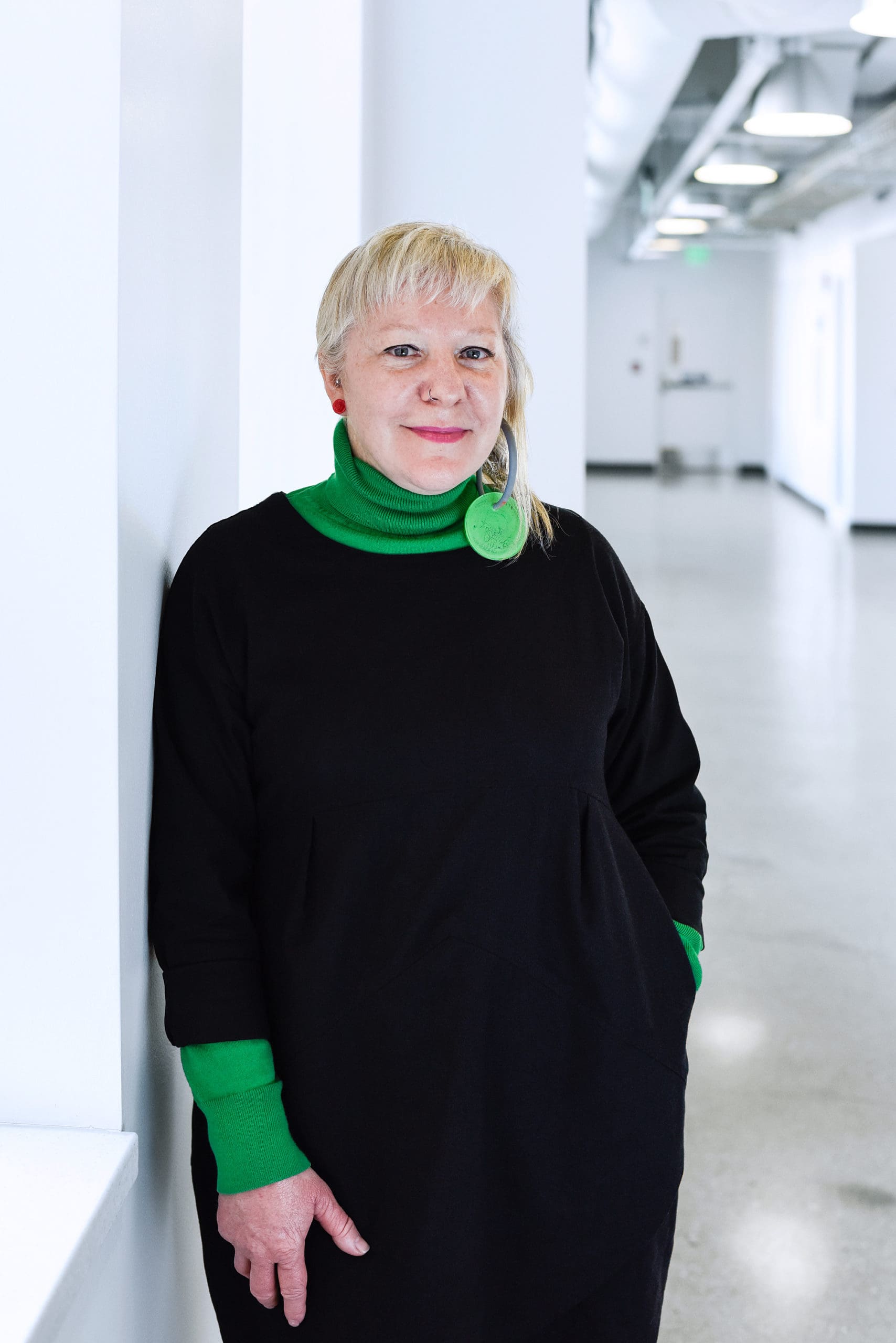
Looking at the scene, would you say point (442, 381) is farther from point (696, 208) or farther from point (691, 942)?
point (696, 208)

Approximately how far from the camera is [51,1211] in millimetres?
1071

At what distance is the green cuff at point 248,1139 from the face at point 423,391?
638 millimetres

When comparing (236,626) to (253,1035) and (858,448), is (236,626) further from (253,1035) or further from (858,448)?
(858,448)

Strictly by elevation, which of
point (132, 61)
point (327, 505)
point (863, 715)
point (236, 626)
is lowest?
point (863, 715)

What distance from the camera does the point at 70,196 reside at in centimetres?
111

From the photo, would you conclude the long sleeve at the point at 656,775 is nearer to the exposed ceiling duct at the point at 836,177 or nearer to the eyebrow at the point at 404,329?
the eyebrow at the point at 404,329

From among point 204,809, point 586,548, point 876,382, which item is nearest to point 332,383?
point 586,548

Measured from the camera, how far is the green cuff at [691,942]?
150cm

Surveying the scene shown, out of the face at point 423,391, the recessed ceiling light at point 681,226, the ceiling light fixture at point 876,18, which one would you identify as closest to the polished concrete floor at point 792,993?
the face at point 423,391

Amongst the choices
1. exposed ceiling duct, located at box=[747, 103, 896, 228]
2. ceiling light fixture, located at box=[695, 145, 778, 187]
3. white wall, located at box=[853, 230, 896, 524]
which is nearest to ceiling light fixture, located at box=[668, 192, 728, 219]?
exposed ceiling duct, located at box=[747, 103, 896, 228]

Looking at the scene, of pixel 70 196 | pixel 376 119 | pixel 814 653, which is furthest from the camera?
pixel 814 653

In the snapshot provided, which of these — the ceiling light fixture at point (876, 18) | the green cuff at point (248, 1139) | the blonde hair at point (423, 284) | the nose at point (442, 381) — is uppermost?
the ceiling light fixture at point (876, 18)

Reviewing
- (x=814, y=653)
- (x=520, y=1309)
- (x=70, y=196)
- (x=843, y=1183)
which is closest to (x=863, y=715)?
(x=814, y=653)

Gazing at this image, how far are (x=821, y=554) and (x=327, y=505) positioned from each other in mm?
11849
